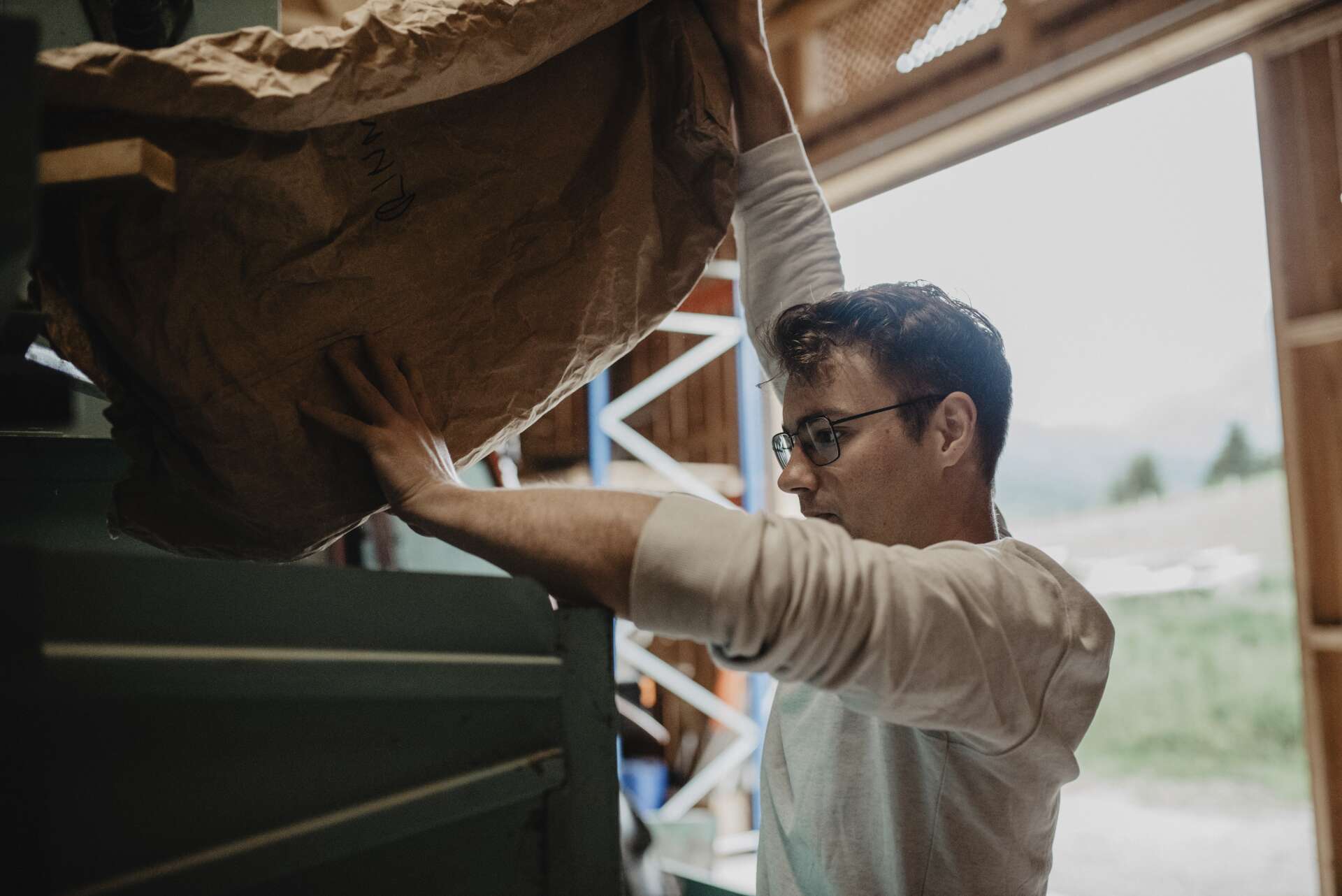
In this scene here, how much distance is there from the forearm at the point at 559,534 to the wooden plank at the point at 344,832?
0.13 metres

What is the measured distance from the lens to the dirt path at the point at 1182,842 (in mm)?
5445

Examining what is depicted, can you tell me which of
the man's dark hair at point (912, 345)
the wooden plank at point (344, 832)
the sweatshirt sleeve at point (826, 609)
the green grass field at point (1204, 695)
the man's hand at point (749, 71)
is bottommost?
the green grass field at point (1204, 695)

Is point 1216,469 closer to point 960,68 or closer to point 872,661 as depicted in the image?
point 960,68

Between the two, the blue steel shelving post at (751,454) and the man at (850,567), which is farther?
the blue steel shelving post at (751,454)

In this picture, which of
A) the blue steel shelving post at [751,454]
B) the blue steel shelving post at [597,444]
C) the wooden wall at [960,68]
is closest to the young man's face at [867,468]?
the wooden wall at [960,68]

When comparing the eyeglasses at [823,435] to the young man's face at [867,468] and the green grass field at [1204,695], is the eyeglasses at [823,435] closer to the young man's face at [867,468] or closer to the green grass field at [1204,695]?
the young man's face at [867,468]

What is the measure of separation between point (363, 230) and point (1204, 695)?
862 cm

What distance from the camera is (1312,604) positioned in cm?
264

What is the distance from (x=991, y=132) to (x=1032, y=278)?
209 cm

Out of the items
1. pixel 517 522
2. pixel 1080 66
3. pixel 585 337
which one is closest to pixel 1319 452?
pixel 1080 66

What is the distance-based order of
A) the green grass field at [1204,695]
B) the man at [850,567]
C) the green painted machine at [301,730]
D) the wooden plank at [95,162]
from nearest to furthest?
the green painted machine at [301,730], the wooden plank at [95,162], the man at [850,567], the green grass field at [1204,695]

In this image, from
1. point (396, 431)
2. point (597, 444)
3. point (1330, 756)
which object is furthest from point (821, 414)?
point (597, 444)

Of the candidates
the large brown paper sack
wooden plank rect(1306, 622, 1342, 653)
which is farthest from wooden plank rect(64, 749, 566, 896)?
wooden plank rect(1306, 622, 1342, 653)

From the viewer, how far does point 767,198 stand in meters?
1.22
